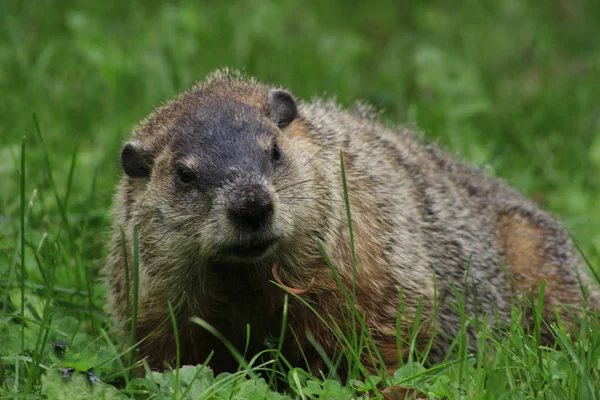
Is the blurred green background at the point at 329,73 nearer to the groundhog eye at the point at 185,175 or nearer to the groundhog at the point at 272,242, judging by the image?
the groundhog at the point at 272,242

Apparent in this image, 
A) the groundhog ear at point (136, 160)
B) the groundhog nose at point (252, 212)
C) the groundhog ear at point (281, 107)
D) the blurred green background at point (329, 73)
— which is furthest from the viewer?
the blurred green background at point (329, 73)

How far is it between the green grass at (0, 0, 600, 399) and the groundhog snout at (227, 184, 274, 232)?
59cm

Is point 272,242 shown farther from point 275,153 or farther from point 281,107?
point 281,107

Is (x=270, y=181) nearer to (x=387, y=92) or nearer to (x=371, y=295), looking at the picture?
(x=371, y=295)

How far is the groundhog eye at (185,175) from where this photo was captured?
402 centimetres

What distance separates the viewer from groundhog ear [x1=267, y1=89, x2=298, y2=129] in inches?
177

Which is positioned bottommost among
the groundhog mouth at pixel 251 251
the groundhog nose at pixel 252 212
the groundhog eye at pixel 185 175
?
the groundhog mouth at pixel 251 251

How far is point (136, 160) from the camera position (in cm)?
442

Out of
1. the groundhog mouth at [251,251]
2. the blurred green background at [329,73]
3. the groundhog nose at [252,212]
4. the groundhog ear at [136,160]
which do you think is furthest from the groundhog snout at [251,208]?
the blurred green background at [329,73]

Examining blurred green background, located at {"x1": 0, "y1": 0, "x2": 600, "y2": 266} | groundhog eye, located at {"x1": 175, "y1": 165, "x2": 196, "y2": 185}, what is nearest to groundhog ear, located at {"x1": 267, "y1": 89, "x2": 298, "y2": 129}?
groundhog eye, located at {"x1": 175, "y1": 165, "x2": 196, "y2": 185}

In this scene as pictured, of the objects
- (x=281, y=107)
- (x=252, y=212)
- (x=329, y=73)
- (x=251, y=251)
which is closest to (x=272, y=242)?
(x=251, y=251)

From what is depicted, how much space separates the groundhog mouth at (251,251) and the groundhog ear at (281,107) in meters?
0.79

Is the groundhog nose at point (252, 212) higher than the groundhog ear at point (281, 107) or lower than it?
lower

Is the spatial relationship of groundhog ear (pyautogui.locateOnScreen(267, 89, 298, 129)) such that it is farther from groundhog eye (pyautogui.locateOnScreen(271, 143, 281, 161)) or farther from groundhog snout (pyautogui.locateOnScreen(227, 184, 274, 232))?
groundhog snout (pyautogui.locateOnScreen(227, 184, 274, 232))
